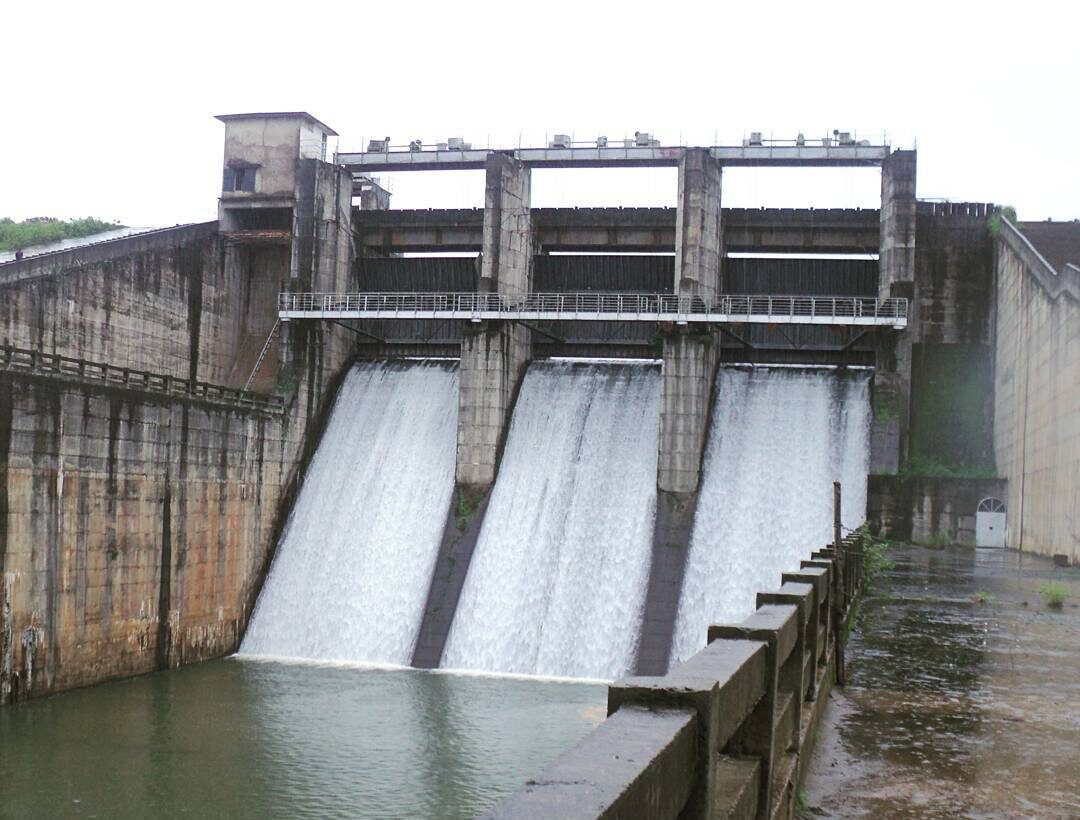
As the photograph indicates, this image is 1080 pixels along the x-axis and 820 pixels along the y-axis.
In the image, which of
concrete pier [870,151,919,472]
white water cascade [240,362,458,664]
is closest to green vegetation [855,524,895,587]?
concrete pier [870,151,919,472]

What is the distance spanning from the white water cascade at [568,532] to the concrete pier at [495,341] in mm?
846

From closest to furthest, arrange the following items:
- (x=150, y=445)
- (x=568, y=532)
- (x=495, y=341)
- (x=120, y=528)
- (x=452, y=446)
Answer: (x=120, y=528), (x=150, y=445), (x=568, y=532), (x=495, y=341), (x=452, y=446)

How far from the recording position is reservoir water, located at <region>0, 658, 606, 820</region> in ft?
53.7

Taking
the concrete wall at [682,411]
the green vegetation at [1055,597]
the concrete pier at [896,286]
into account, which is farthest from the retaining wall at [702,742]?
the concrete pier at [896,286]

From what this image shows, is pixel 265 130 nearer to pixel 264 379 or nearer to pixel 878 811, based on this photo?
pixel 264 379

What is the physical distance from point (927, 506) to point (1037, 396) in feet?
14.8

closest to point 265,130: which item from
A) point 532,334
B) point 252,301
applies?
point 252,301

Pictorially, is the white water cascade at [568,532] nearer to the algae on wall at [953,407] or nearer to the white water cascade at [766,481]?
the white water cascade at [766,481]

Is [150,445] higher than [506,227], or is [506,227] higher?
[506,227]

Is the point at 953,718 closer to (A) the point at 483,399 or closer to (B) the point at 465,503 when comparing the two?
(B) the point at 465,503

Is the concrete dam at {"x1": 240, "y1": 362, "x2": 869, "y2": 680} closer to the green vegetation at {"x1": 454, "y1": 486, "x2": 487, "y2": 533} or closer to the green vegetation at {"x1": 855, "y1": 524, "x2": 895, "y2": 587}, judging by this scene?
the green vegetation at {"x1": 454, "y1": 486, "x2": 487, "y2": 533}

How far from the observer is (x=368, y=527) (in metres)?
30.7

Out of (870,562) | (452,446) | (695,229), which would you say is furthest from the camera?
(452,446)

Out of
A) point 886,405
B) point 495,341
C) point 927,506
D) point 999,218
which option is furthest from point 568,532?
point 999,218
